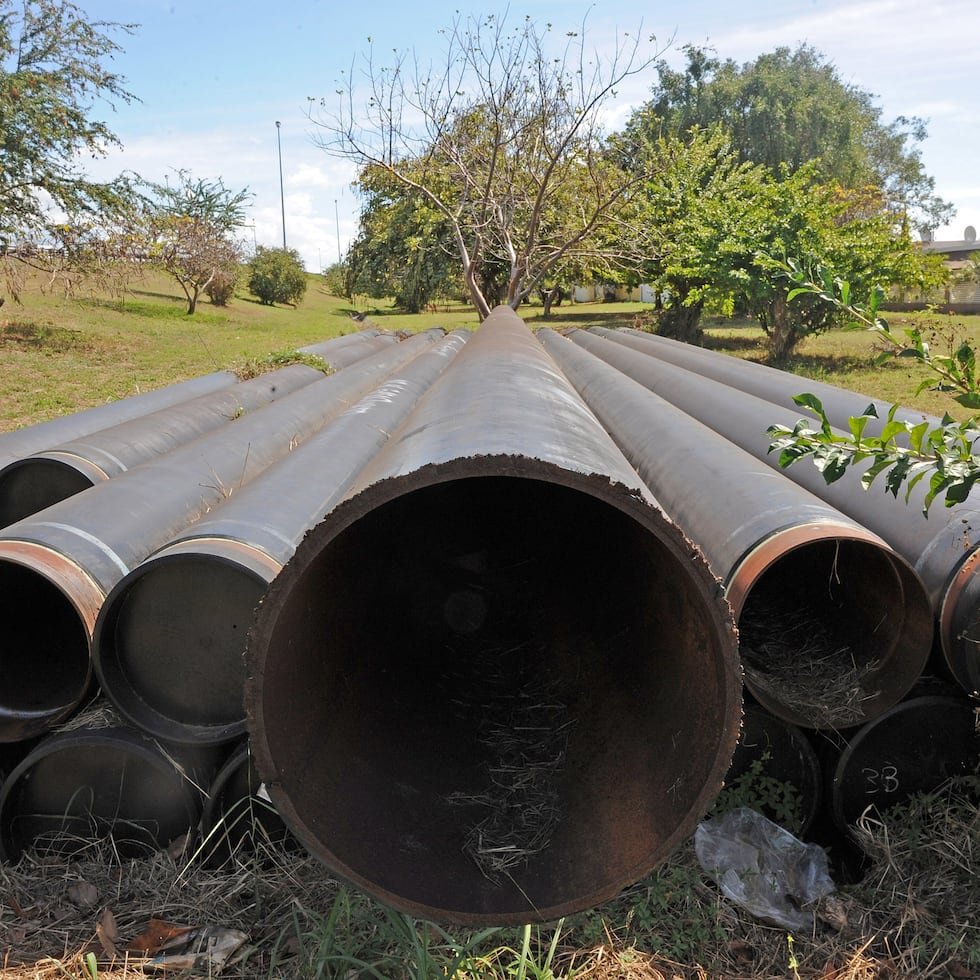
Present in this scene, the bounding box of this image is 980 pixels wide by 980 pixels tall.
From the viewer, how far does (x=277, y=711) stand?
75.2 inches

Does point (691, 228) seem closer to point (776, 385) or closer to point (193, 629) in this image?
point (776, 385)

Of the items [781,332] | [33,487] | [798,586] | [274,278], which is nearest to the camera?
[798,586]

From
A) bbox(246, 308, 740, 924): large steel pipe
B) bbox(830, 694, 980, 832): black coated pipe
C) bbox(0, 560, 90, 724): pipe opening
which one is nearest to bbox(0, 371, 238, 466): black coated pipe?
bbox(0, 560, 90, 724): pipe opening

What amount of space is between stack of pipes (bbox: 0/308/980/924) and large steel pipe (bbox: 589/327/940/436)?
31.0 inches

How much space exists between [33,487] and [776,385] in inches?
188

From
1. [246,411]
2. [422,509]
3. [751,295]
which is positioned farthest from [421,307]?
[422,509]

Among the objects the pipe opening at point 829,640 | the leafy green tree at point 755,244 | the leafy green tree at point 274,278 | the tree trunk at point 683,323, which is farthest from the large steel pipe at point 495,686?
the leafy green tree at point 274,278

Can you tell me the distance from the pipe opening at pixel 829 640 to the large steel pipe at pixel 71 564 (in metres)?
2.29

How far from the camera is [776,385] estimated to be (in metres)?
5.78

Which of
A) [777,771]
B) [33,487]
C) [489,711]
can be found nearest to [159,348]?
[33,487]

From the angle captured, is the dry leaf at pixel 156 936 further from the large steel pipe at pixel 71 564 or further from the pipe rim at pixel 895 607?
the pipe rim at pixel 895 607

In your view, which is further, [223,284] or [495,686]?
[223,284]

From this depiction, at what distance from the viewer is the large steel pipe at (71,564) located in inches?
109

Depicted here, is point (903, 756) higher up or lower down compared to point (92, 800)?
higher up
